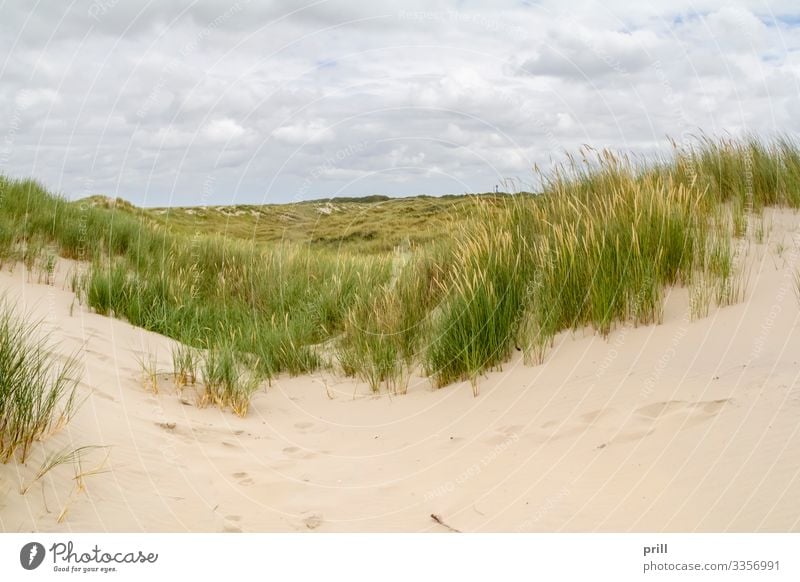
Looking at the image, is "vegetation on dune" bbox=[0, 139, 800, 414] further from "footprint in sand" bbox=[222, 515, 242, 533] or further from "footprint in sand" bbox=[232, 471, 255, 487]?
"footprint in sand" bbox=[222, 515, 242, 533]

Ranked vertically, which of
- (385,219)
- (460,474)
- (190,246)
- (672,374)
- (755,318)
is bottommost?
(460,474)

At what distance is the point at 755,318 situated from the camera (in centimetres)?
489

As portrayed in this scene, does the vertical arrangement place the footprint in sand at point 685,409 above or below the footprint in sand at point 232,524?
above

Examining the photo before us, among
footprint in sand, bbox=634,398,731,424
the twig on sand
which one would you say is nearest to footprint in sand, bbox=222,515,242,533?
the twig on sand

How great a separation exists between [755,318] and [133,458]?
4231 millimetres

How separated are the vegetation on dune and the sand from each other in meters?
0.25

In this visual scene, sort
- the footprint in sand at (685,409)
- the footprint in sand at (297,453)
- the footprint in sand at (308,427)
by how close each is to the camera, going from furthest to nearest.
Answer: the footprint in sand at (308,427)
the footprint in sand at (297,453)
the footprint in sand at (685,409)

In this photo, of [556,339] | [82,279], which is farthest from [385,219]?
[556,339]

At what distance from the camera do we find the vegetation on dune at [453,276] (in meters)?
5.57

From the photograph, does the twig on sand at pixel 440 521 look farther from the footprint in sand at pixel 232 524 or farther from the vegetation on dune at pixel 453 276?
the vegetation on dune at pixel 453 276

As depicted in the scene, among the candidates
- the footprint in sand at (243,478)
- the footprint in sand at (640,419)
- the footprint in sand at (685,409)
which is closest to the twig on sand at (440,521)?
the footprint in sand at (640,419)

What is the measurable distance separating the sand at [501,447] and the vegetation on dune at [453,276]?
0.25 meters

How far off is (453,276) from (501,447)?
3.11 m

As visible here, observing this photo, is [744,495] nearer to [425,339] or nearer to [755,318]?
[755,318]
